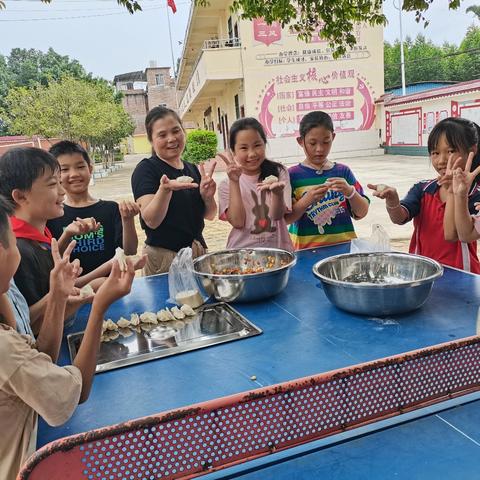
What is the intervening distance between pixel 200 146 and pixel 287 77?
4.54 m

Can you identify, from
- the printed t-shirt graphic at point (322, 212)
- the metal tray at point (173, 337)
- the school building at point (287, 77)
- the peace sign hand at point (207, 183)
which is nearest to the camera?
the metal tray at point (173, 337)

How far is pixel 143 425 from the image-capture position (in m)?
0.91

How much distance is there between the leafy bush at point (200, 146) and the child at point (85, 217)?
1596cm

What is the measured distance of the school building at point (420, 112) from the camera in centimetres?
1482

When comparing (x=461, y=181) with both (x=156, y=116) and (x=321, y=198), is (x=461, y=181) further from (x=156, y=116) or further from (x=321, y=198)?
(x=156, y=116)

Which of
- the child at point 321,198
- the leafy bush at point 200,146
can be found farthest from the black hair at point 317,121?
the leafy bush at point 200,146

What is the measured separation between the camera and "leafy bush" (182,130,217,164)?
18.3 metres

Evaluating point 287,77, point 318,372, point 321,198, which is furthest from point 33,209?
point 287,77

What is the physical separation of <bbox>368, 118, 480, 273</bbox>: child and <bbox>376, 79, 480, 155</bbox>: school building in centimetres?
1405

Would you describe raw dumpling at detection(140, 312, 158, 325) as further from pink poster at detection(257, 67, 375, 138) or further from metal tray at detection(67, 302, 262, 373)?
pink poster at detection(257, 67, 375, 138)

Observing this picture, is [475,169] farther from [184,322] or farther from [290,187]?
[184,322]

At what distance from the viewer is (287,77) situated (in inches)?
701

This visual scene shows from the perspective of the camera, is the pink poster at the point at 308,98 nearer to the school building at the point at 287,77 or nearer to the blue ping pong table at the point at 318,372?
the school building at the point at 287,77

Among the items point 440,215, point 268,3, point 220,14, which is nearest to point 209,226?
point 268,3
